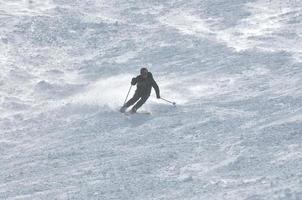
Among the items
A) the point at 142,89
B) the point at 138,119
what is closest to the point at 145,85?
the point at 142,89

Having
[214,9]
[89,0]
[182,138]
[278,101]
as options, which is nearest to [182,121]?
[182,138]

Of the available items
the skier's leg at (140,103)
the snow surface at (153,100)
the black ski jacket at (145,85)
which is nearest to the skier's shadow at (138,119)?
the snow surface at (153,100)

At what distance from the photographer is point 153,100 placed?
17.8m

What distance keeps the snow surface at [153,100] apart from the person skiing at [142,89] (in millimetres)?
387

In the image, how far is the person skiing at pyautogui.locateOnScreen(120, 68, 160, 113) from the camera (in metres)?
17.2

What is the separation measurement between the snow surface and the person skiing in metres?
0.39

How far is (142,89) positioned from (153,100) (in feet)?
2.47

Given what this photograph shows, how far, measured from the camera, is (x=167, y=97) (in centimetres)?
1806

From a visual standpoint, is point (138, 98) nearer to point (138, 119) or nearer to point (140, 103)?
point (140, 103)

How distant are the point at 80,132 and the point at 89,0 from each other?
1097 cm

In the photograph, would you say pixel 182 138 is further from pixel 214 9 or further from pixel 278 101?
pixel 214 9

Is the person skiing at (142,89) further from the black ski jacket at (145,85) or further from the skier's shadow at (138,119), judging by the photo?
the skier's shadow at (138,119)

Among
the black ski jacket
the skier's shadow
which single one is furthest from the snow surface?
the black ski jacket

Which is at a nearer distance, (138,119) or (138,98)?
(138,119)
